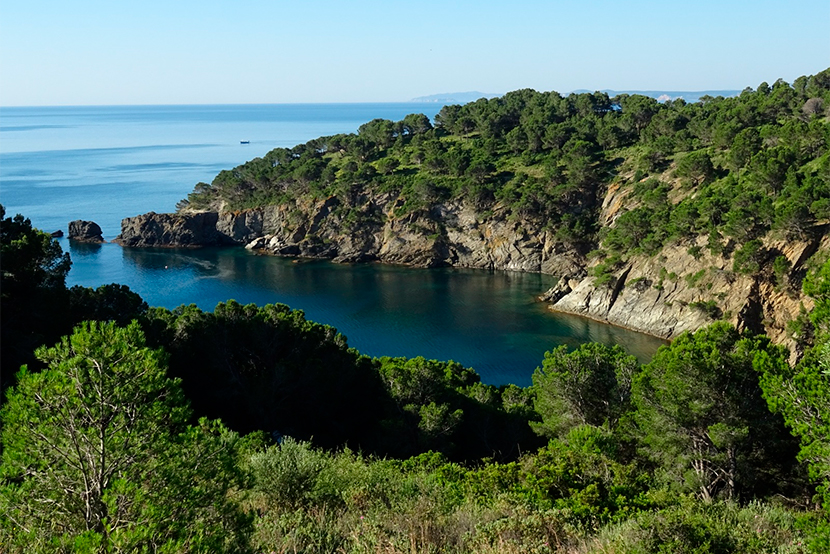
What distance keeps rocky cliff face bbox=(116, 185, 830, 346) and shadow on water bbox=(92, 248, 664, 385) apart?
2.00 m

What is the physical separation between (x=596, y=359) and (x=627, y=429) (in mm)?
3696

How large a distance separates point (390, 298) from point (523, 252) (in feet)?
57.0

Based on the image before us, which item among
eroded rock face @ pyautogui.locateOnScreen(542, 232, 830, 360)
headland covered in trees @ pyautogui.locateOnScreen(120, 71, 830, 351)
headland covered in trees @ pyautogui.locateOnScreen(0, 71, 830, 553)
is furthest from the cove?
headland covered in trees @ pyautogui.locateOnScreen(0, 71, 830, 553)

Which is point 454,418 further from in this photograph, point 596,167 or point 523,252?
point 596,167

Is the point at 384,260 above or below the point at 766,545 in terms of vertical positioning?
below

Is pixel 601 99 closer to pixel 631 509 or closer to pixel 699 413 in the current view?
pixel 699 413

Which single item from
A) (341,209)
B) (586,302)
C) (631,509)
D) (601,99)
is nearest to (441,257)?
(341,209)

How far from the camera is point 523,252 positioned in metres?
69.6

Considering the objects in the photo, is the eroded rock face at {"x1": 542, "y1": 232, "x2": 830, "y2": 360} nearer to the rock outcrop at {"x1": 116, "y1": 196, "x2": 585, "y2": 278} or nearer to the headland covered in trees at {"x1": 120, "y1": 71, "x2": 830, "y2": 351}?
the headland covered in trees at {"x1": 120, "y1": 71, "x2": 830, "y2": 351}

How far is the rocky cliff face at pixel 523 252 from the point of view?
45.7 m

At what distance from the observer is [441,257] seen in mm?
73375

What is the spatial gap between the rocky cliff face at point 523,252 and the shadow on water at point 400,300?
78.7 inches

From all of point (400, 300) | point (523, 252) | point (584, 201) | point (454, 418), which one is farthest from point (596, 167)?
point (454, 418)

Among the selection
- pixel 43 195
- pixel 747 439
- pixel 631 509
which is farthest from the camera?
pixel 43 195
